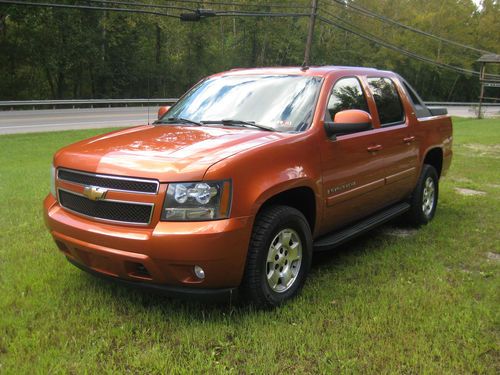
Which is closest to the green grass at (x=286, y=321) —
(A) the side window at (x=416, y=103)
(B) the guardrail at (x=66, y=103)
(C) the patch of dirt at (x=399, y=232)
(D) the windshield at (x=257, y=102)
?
(C) the patch of dirt at (x=399, y=232)

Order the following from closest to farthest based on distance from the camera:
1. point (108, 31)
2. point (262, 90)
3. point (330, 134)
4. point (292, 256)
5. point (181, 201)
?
1. point (181, 201)
2. point (292, 256)
3. point (330, 134)
4. point (262, 90)
5. point (108, 31)

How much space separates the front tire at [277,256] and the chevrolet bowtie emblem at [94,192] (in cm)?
104

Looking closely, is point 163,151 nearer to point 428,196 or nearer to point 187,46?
point 428,196

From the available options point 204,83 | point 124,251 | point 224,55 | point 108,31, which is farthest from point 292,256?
point 224,55

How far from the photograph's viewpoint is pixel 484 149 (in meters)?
14.1

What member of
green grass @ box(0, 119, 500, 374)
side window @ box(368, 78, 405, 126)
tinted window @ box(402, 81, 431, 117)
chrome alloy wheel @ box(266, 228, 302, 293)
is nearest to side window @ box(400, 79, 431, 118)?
tinted window @ box(402, 81, 431, 117)

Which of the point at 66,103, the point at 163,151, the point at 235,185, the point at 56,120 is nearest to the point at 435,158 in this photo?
the point at 235,185

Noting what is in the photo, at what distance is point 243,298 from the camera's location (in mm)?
3418

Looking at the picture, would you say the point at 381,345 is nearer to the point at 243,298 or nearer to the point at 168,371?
the point at 243,298

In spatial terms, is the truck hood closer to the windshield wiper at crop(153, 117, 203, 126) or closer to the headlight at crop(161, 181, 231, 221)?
the headlight at crop(161, 181, 231, 221)

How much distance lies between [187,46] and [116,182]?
40764mm

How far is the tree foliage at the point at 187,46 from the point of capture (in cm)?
3197

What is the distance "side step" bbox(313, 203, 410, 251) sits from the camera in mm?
4098

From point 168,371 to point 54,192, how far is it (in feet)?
5.75
